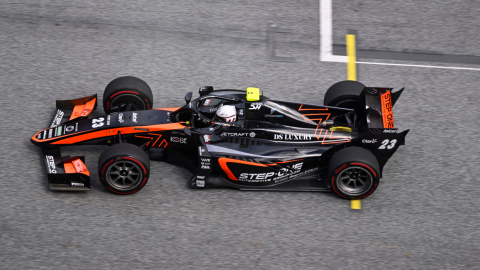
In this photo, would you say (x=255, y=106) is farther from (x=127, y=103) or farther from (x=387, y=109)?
(x=127, y=103)

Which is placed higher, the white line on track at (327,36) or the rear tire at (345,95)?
the white line on track at (327,36)

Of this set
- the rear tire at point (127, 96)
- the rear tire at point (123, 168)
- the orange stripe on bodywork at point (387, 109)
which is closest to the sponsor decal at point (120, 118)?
the rear tire at point (127, 96)

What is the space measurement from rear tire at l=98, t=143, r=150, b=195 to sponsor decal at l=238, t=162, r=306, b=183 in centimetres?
126

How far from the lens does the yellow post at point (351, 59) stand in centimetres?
963

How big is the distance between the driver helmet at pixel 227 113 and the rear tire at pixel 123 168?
46.1 inches

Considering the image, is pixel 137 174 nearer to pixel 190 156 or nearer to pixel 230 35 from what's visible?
pixel 190 156

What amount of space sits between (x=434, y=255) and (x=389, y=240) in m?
0.54

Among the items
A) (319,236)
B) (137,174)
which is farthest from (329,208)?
(137,174)

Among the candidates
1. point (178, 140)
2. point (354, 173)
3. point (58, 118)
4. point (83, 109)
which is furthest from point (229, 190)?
point (58, 118)

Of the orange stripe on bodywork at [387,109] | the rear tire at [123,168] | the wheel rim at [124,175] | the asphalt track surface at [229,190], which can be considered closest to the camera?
the asphalt track surface at [229,190]

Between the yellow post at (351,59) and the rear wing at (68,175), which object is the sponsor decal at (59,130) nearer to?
the rear wing at (68,175)

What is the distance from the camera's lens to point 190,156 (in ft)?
23.9

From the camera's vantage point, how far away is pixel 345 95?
7.80m

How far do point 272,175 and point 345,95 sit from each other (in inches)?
73.2
